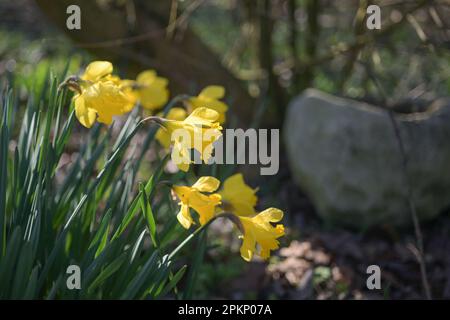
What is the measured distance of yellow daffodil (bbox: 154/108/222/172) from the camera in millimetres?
1742

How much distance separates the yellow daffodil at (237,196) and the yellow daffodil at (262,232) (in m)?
0.20

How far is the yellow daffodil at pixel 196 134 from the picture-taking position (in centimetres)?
174

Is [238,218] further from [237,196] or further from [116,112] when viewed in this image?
[116,112]

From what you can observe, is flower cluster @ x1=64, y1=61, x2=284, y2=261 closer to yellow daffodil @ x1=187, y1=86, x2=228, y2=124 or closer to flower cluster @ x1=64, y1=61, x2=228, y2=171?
flower cluster @ x1=64, y1=61, x2=228, y2=171

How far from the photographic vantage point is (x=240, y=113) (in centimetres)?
397

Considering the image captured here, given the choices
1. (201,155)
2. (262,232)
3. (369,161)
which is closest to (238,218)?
(262,232)

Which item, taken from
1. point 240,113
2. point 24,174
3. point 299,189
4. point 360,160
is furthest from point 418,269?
point 24,174

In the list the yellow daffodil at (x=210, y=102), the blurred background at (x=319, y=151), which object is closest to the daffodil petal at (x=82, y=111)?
the yellow daffodil at (x=210, y=102)

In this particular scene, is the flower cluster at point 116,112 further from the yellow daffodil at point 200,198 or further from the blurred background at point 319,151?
the blurred background at point 319,151

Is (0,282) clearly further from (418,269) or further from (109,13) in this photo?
(109,13)

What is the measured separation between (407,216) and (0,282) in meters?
2.06

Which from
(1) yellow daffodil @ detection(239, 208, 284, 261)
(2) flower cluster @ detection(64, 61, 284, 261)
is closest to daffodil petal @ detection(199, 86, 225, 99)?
(2) flower cluster @ detection(64, 61, 284, 261)

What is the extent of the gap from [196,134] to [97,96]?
11.9 inches

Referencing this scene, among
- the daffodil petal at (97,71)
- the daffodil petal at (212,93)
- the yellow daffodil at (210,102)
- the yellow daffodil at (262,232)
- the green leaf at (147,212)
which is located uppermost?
the daffodil petal at (212,93)
